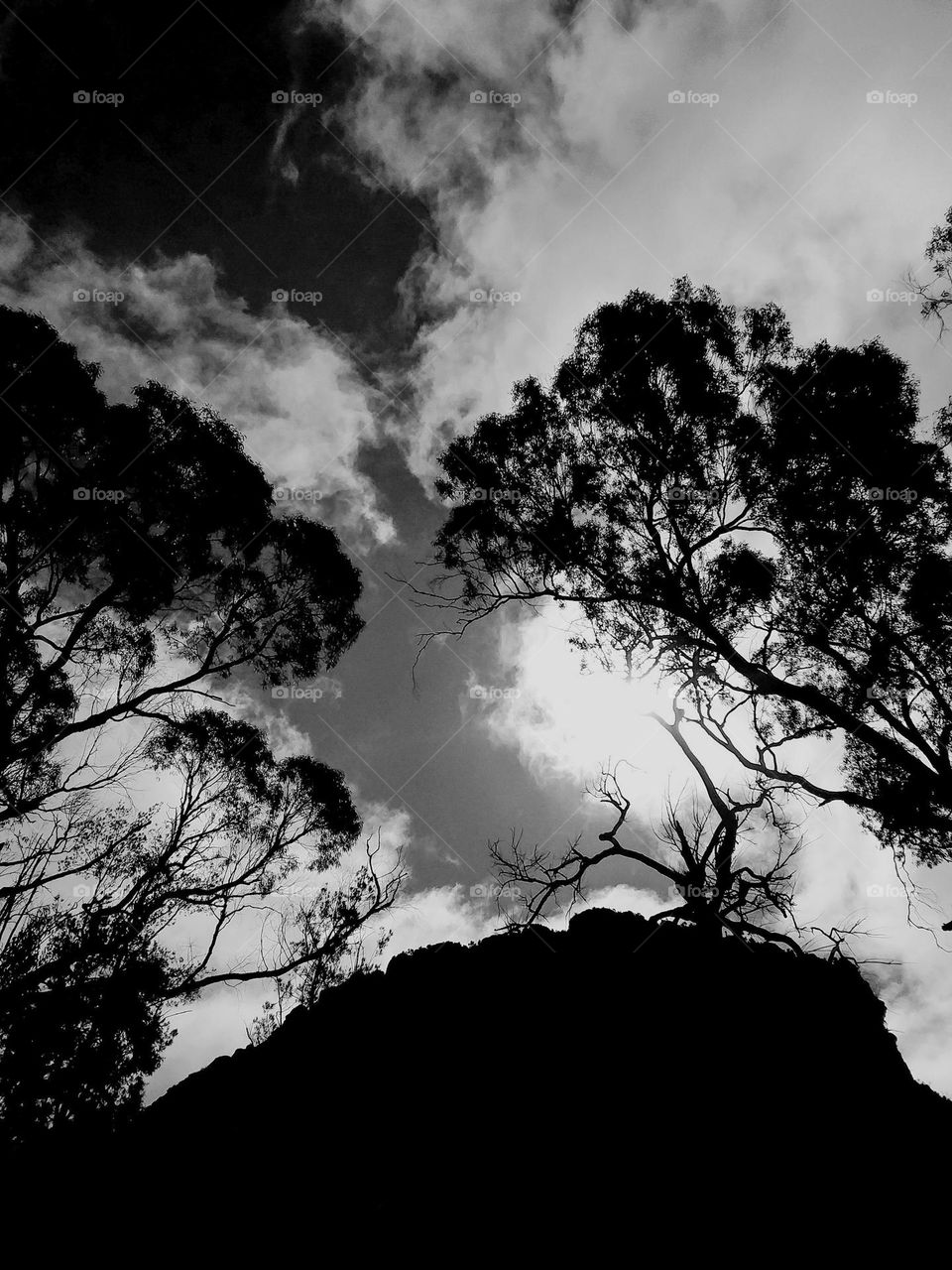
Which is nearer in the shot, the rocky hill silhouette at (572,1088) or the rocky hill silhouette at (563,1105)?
the rocky hill silhouette at (563,1105)

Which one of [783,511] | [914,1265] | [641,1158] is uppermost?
[783,511]

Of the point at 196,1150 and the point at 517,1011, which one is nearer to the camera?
the point at 196,1150

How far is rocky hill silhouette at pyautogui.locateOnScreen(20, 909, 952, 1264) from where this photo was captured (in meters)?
5.44

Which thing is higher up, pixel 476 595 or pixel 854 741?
pixel 476 595

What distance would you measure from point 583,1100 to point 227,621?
10161 mm

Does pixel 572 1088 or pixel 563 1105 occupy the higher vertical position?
pixel 572 1088

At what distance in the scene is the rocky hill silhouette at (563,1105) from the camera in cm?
→ 544

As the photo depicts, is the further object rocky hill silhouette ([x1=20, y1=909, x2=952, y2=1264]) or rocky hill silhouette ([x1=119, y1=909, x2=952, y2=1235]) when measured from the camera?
rocky hill silhouette ([x1=119, y1=909, x2=952, y2=1235])

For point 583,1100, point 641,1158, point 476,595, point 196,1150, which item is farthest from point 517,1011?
point 476,595

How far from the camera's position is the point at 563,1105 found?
655cm

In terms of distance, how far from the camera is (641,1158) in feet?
19.0

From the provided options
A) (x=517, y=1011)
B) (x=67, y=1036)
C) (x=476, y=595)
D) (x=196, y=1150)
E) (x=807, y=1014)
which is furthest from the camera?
(x=476, y=595)

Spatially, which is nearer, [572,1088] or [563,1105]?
[563,1105]

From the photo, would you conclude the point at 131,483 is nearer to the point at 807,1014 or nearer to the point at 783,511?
the point at 783,511
